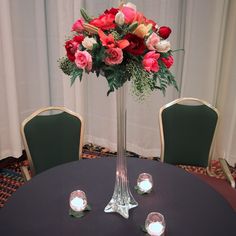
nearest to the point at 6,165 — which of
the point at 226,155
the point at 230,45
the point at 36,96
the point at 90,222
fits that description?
the point at 36,96

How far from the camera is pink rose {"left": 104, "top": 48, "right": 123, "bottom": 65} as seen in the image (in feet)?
2.97

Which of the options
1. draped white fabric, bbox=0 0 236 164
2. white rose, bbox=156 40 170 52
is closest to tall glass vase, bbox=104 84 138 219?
white rose, bbox=156 40 170 52

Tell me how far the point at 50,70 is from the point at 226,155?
2155 mm

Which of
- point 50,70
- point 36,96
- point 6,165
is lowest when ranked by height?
point 6,165

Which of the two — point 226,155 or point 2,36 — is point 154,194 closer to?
point 226,155

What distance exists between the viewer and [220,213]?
108 cm

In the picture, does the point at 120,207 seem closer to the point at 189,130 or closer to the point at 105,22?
the point at 105,22

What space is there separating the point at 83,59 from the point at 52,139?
0.93 m

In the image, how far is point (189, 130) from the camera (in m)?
1.87

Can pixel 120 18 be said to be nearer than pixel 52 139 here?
Yes

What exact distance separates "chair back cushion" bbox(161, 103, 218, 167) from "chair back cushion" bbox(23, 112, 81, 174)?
0.62m

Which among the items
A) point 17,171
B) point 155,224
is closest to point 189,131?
point 155,224

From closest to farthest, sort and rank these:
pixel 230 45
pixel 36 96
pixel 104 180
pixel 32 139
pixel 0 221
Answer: pixel 0 221
pixel 104 180
pixel 32 139
pixel 230 45
pixel 36 96

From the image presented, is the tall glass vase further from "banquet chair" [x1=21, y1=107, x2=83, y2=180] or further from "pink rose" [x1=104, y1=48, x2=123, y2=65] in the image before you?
"banquet chair" [x1=21, y1=107, x2=83, y2=180]
